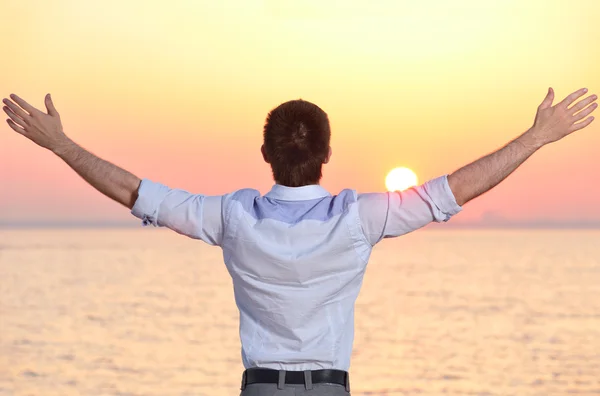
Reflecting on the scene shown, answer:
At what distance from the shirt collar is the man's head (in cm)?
3

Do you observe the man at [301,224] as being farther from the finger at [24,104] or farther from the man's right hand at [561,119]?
the finger at [24,104]

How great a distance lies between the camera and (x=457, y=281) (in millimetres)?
35531

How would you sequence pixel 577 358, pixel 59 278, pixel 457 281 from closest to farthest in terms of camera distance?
1. pixel 577 358
2. pixel 457 281
3. pixel 59 278

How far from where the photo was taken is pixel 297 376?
3615mm

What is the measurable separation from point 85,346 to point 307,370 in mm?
13757

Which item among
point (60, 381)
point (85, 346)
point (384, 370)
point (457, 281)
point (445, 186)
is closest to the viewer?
point (445, 186)

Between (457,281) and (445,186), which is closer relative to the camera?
(445,186)

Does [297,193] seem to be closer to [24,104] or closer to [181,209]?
[181,209]

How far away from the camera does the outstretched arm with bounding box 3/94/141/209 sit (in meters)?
3.69

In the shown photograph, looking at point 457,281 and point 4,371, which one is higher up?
point 457,281

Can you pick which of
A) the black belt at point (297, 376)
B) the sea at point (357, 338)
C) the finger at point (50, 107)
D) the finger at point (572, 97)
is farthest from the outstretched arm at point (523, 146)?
the sea at point (357, 338)

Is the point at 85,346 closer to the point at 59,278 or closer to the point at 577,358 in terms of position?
the point at 577,358

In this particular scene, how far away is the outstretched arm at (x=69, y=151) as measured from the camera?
3693 millimetres

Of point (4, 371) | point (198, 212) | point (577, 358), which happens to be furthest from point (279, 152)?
point (577, 358)
